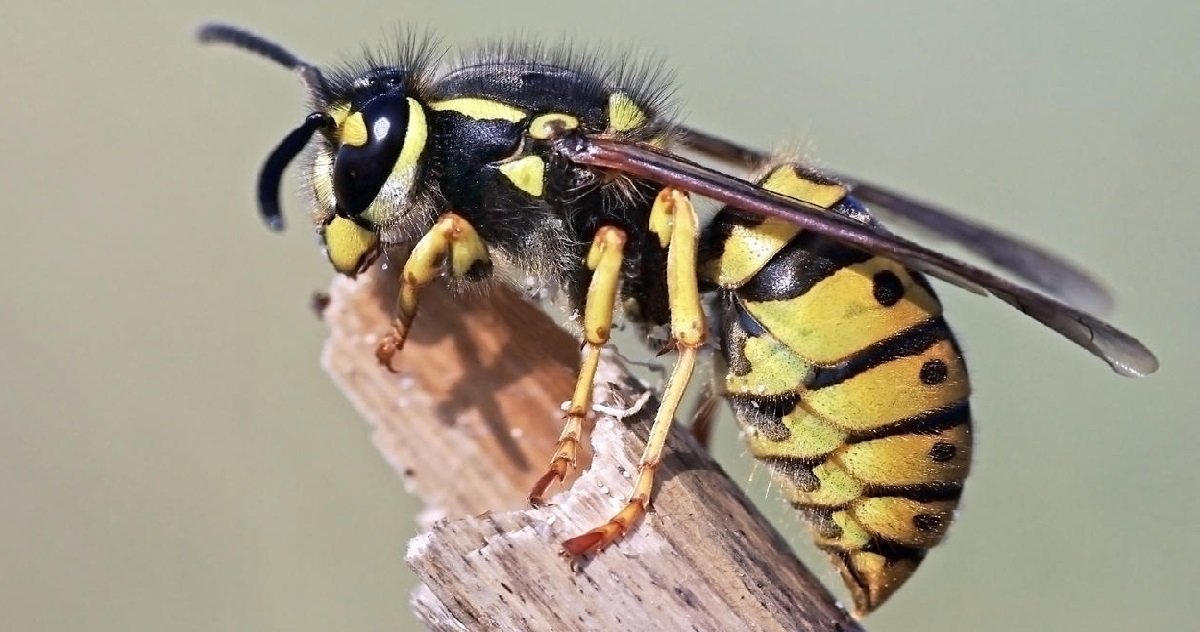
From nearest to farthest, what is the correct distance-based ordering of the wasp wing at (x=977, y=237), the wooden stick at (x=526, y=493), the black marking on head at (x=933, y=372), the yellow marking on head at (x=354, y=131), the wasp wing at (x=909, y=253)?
the wooden stick at (x=526, y=493) < the wasp wing at (x=909, y=253) < the black marking on head at (x=933, y=372) < the yellow marking on head at (x=354, y=131) < the wasp wing at (x=977, y=237)

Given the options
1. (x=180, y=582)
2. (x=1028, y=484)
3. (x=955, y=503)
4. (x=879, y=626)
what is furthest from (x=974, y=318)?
(x=180, y=582)

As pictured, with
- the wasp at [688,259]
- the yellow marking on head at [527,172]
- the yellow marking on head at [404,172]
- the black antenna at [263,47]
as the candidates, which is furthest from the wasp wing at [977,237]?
the black antenna at [263,47]

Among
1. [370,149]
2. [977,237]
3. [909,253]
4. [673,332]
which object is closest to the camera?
[909,253]

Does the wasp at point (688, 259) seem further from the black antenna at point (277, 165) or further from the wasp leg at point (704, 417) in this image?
the wasp leg at point (704, 417)

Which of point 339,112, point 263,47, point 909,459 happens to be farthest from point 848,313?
point 263,47

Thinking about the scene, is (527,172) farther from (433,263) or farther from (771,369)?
(771,369)

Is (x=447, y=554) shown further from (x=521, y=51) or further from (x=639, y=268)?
(x=521, y=51)
